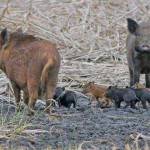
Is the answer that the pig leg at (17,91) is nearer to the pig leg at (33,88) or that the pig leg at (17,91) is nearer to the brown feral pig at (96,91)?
the pig leg at (33,88)

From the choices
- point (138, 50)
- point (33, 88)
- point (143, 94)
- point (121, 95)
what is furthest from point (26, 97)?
point (138, 50)

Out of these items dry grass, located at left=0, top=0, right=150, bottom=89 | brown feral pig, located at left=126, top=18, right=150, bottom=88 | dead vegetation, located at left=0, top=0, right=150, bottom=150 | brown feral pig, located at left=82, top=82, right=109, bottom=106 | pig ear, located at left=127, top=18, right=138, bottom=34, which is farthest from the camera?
dry grass, located at left=0, top=0, right=150, bottom=89

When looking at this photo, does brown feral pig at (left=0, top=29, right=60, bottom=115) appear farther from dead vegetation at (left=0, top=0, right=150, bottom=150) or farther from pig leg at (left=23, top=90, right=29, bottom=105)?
dead vegetation at (left=0, top=0, right=150, bottom=150)

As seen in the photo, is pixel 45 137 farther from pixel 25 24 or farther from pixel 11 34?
pixel 25 24

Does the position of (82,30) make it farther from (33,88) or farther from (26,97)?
(33,88)

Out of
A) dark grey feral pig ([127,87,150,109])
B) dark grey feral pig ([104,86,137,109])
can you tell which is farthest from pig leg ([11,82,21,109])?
dark grey feral pig ([127,87,150,109])

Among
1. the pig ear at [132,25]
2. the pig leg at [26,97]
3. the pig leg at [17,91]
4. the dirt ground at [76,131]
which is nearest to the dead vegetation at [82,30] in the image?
the pig ear at [132,25]

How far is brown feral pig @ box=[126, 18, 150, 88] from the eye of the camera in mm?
15378

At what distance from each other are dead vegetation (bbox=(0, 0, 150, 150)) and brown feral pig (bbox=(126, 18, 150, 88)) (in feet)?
2.67

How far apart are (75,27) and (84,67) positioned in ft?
8.26

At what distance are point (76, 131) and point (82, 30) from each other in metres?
9.33

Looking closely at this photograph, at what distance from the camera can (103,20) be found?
20156 mm

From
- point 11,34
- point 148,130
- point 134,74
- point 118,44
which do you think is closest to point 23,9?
point 118,44

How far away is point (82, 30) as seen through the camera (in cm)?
1944
